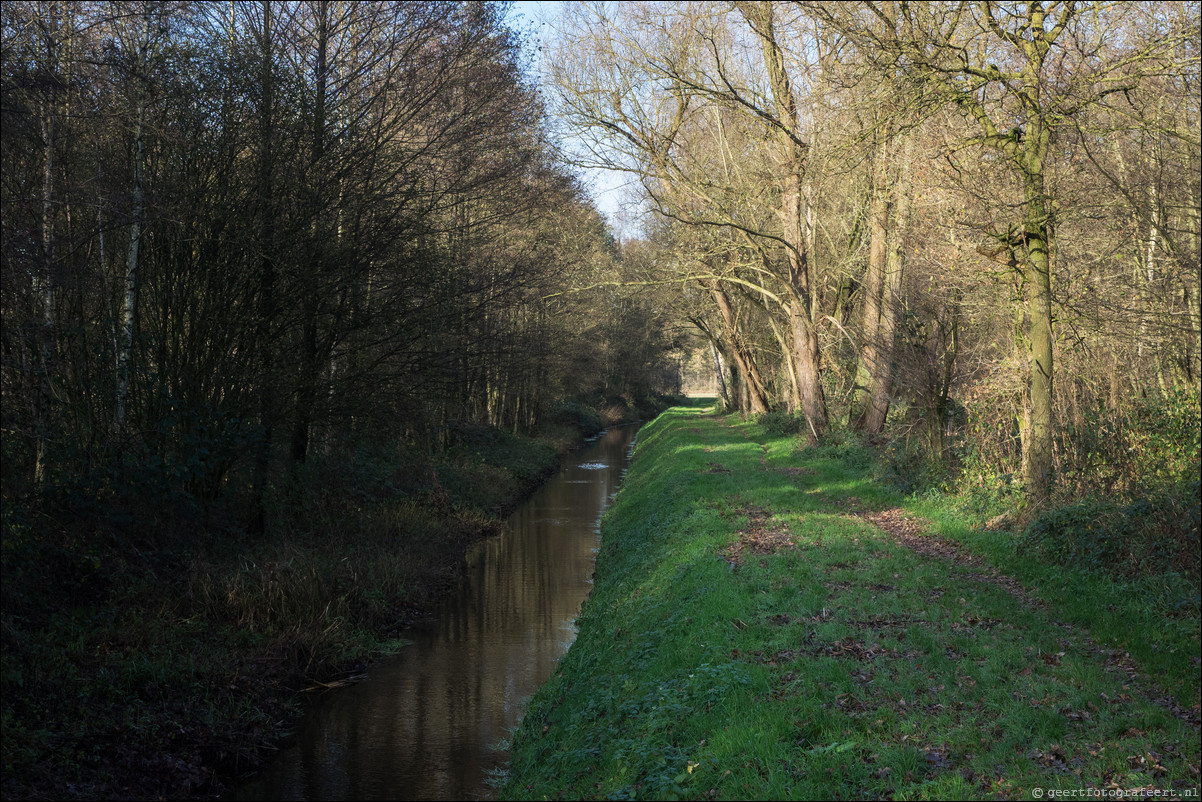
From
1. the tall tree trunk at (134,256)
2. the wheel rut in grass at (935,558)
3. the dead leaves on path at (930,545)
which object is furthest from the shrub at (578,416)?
the tall tree trunk at (134,256)

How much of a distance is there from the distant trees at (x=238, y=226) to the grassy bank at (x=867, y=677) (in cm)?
592

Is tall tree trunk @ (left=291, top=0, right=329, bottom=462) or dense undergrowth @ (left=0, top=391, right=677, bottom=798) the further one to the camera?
tall tree trunk @ (left=291, top=0, right=329, bottom=462)

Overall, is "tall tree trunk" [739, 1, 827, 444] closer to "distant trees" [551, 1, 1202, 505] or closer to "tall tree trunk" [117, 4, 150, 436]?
"distant trees" [551, 1, 1202, 505]

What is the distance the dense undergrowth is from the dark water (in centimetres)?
49

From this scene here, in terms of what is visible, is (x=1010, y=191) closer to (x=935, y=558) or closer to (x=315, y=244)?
(x=935, y=558)

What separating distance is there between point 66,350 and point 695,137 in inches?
753

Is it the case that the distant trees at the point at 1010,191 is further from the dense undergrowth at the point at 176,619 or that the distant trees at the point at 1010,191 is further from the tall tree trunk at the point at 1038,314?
the dense undergrowth at the point at 176,619

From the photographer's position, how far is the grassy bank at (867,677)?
5398 mm

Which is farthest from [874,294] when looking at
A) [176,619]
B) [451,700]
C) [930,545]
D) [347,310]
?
[176,619]

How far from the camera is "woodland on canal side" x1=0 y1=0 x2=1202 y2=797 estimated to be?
343 inches

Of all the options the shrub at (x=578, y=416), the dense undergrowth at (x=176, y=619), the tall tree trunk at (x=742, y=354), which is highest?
the tall tree trunk at (x=742, y=354)

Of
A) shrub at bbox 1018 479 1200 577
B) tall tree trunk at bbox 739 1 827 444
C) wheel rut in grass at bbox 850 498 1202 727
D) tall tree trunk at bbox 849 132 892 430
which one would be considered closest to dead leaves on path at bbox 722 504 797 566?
wheel rut in grass at bbox 850 498 1202 727

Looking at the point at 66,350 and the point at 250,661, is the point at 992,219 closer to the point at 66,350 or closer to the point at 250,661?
the point at 250,661

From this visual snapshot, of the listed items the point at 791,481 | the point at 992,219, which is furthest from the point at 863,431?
the point at 992,219
